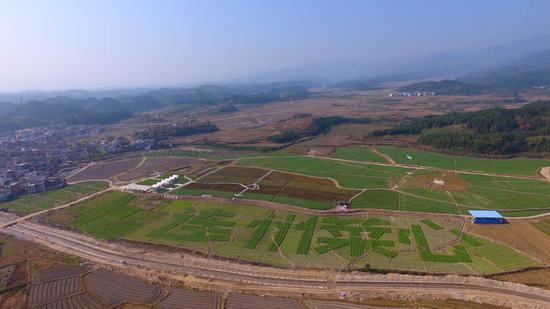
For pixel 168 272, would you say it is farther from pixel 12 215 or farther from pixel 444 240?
pixel 12 215

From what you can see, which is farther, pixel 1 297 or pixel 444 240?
pixel 444 240

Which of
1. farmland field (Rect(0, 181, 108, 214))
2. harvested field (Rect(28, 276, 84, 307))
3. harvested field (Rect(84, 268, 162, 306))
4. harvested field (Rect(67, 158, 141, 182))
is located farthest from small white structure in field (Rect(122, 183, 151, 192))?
harvested field (Rect(28, 276, 84, 307))

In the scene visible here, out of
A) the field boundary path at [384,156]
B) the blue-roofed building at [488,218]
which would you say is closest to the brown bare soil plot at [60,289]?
the blue-roofed building at [488,218]

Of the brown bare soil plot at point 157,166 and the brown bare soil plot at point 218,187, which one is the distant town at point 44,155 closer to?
the brown bare soil plot at point 157,166

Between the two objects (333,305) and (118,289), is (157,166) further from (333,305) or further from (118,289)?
(333,305)

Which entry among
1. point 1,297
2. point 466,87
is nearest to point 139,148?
point 1,297

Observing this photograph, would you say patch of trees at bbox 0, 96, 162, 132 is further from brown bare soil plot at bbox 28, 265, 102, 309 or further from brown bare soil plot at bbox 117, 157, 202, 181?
brown bare soil plot at bbox 28, 265, 102, 309

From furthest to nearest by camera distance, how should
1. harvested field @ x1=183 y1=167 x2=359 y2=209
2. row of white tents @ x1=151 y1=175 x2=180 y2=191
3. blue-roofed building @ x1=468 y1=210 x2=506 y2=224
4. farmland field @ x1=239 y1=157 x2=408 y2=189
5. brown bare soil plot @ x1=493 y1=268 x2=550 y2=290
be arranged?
row of white tents @ x1=151 y1=175 x2=180 y2=191 < farmland field @ x1=239 y1=157 x2=408 y2=189 < harvested field @ x1=183 y1=167 x2=359 y2=209 < blue-roofed building @ x1=468 y1=210 x2=506 y2=224 < brown bare soil plot @ x1=493 y1=268 x2=550 y2=290
